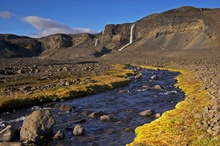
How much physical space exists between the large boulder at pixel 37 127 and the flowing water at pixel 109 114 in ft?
3.01

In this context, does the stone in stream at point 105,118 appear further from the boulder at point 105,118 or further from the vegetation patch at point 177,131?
the vegetation patch at point 177,131

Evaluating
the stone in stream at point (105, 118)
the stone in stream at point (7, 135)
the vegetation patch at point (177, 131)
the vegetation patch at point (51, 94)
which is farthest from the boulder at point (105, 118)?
the vegetation patch at point (51, 94)

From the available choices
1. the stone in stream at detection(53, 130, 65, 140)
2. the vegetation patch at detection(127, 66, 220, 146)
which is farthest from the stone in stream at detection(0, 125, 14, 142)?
the vegetation patch at detection(127, 66, 220, 146)

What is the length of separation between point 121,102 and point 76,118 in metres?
7.78

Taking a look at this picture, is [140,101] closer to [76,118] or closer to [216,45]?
[76,118]

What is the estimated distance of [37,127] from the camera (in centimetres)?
1755

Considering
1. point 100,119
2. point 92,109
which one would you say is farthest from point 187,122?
point 92,109

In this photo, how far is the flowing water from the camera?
17875 mm

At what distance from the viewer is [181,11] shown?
15275 centimetres

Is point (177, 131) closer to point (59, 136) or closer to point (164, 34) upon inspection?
point (59, 136)

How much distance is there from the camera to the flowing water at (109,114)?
17.9m

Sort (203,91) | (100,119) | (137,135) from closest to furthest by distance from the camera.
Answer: (137,135) < (100,119) < (203,91)

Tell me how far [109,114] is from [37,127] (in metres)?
8.32

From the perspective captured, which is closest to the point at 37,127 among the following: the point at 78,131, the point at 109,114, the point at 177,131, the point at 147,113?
the point at 78,131
